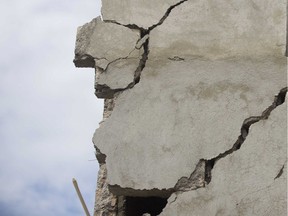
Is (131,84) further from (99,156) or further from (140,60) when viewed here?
(99,156)

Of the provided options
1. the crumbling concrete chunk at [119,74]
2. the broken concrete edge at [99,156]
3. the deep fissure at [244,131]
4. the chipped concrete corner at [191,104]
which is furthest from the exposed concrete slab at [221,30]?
the broken concrete edge at [99,156]

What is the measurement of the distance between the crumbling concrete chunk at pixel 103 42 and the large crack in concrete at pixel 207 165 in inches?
25.4

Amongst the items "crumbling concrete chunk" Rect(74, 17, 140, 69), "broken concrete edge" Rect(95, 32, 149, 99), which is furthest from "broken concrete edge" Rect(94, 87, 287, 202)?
"crumbling concrete chunk" Rect(74, 17, 140, 69)

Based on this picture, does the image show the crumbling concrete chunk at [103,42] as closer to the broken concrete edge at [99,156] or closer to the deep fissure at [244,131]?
the broken concrete edge at [99,156]

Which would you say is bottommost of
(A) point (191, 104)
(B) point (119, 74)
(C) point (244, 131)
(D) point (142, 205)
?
(D) point (142, 205)

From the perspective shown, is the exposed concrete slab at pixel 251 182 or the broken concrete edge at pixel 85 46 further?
the broken concrete edge at pixel 85 46

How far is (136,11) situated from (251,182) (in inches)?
41.0

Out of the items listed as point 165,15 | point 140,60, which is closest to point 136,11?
point 165,15

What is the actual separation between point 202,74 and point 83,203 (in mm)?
820

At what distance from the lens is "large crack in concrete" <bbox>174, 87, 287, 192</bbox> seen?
258 centimetres

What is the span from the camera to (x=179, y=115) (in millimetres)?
2717

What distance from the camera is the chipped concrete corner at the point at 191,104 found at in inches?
99.7

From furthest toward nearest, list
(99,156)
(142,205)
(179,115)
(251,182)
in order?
(142,205) < (99,156) < (179,115) < (251,182)

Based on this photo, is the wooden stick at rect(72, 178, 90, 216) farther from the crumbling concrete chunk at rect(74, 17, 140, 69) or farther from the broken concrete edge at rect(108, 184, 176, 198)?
the crumbling concrete chunk at rect(74, 17, 140, 69)
